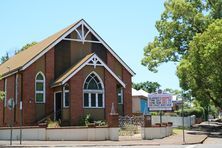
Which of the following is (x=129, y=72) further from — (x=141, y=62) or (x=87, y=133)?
(x=87, y=133)

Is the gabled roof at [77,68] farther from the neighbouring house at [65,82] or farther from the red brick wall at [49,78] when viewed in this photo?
the red brick wall at [49,78]

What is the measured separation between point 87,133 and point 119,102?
1315cm

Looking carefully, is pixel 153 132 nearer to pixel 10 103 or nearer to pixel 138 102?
pixel 10 103

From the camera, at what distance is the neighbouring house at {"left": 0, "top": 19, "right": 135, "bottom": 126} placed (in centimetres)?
3756

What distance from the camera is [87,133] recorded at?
3058cm

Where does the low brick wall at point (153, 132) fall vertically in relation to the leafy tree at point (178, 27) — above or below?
below

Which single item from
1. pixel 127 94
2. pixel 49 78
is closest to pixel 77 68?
pixel 49 78

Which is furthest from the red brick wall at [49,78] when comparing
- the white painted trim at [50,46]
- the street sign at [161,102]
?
the street sign at [161,102]

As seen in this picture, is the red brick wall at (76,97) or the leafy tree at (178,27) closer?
the red brick wall at (76,97)

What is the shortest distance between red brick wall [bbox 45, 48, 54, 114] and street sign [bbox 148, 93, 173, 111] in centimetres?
1068

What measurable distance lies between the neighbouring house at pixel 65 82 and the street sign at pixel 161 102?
7.24 meters

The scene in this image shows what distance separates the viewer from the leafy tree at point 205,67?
119 ft

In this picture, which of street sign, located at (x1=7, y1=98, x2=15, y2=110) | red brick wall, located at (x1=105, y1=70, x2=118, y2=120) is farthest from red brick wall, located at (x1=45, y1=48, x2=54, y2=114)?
red brick wall, located at (x1=105, y1=70, x2=118, y2=120)

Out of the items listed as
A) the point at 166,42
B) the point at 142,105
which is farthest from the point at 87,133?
the point at 142,105
